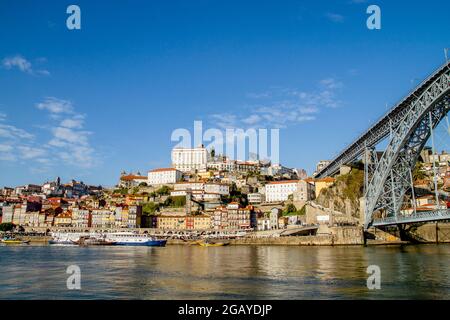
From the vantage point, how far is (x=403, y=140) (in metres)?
23.7

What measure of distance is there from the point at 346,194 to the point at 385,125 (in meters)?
11.0

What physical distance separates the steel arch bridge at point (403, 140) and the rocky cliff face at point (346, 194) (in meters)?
5.45

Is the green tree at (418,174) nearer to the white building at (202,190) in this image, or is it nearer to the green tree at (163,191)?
the white building at (202,190)

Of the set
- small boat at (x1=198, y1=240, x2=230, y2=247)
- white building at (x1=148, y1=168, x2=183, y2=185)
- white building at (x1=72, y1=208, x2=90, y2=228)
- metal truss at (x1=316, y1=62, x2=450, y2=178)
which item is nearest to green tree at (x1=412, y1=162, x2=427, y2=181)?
metal truss at (x1=316, y1=62, x2=450, y2=178)

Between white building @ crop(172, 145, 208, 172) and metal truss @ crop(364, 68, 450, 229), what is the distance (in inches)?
1904

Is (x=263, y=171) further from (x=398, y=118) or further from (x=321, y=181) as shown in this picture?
(x=398, y=118)

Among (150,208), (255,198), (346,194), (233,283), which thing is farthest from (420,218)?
(150,208)

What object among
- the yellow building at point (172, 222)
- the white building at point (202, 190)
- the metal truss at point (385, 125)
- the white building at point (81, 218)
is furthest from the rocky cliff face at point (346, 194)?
the white building at point (81, 218)

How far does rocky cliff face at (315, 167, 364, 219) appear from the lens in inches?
1479

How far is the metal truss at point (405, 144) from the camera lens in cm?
2053

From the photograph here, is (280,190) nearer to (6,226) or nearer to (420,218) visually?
(420,218)
